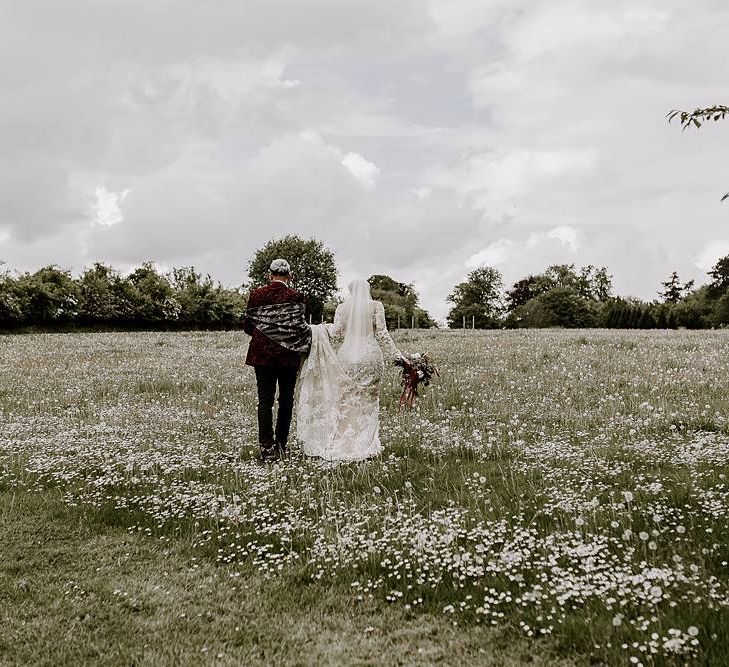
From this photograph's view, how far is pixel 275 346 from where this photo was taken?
9953 mm

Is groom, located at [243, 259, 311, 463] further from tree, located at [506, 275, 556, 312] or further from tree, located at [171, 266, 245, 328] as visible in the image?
tree, located at [506, 275, 556, 312]

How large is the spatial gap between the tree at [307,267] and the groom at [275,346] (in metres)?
82.6

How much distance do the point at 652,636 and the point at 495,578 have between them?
145cm

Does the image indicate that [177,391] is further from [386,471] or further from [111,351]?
[111,351]

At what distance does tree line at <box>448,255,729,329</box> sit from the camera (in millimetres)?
77188

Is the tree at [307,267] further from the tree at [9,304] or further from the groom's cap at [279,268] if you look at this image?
the groom's cap at [279,268]

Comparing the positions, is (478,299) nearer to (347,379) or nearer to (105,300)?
(105,300)

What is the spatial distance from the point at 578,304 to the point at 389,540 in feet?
372

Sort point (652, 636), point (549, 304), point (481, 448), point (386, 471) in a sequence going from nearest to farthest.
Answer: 1. point (652, 636)
2. point (386, 471)
3. point (481, 448)
4. point (549, 304)

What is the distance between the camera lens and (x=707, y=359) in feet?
58.2

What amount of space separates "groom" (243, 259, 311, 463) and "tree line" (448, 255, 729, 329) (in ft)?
208

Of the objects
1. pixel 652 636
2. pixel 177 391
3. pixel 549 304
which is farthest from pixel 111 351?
pixel 549 304

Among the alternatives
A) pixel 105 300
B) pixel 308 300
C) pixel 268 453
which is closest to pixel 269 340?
pixel 268 453

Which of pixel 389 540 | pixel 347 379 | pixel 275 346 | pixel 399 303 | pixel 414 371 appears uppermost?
pixel 399 303
